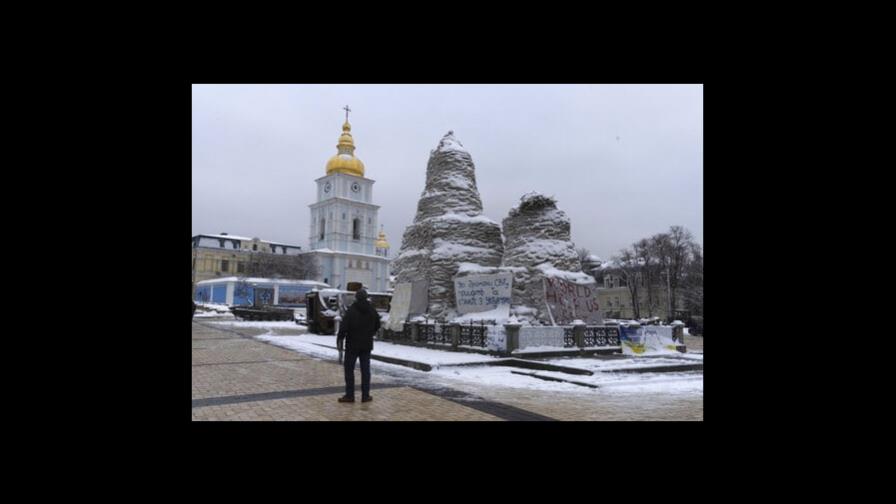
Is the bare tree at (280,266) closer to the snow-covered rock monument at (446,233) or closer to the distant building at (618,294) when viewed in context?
the distant building at (618,294)

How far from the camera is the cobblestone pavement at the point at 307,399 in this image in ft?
22.1

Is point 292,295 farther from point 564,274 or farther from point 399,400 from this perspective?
point 399,400

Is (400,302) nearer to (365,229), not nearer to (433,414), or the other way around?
(433,414)

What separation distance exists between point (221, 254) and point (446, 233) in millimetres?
66788

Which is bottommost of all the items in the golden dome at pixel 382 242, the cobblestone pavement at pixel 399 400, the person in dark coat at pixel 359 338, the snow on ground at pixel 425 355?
the snow on ground at pixel 425 355

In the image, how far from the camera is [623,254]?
2285 inches

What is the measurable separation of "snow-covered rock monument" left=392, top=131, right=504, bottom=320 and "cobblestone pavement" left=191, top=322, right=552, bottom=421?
317 inches

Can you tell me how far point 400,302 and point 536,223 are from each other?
616cm

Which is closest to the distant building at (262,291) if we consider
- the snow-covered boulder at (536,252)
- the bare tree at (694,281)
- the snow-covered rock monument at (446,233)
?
the bare tree at (694,281)

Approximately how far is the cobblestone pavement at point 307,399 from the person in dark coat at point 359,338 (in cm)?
25

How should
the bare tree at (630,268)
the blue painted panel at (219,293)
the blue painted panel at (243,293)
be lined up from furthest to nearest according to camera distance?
1. the blue painted panel at (219,293)
2. the blue painted panel at (243,293)
3. the bare tree at (630,268)

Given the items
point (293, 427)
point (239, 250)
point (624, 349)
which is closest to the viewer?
point (293, 427)

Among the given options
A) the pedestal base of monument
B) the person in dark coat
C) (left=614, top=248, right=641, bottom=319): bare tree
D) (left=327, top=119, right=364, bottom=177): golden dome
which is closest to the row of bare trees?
(left=614, top=248, right=641, bottom=319): bare tree
